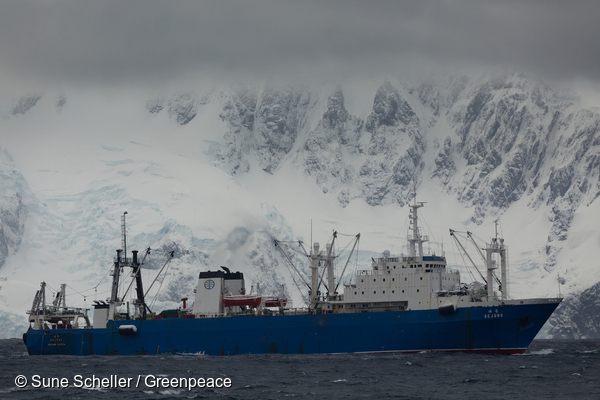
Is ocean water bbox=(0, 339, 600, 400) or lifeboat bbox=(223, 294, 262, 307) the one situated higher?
lifeboat bbox=(223, 294, 262, 307)

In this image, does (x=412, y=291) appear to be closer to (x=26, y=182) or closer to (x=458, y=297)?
(x=458, y=297)

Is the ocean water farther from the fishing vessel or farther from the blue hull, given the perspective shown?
the fishing vessel

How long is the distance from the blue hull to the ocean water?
143 cm

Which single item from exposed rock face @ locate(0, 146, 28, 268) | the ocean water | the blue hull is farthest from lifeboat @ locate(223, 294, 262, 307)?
exposed rock face @ locate(0, 146, 28, 268)

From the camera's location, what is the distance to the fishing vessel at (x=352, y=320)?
70.6 m

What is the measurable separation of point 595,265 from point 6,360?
145 meters

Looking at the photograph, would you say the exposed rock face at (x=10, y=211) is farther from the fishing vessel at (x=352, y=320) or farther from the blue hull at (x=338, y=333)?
the blue hull at (x=338, y=333)

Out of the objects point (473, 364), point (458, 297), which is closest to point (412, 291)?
point (458, 297)

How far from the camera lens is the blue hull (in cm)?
7038

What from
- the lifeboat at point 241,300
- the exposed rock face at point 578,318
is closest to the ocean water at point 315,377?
the lifeboat at point 241,300

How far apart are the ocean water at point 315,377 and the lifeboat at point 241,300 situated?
5774 mm

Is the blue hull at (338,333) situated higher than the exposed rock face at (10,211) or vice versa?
the exposed rock face at (10,211)

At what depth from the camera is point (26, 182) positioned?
199500mm

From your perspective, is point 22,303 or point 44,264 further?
point 44,264
